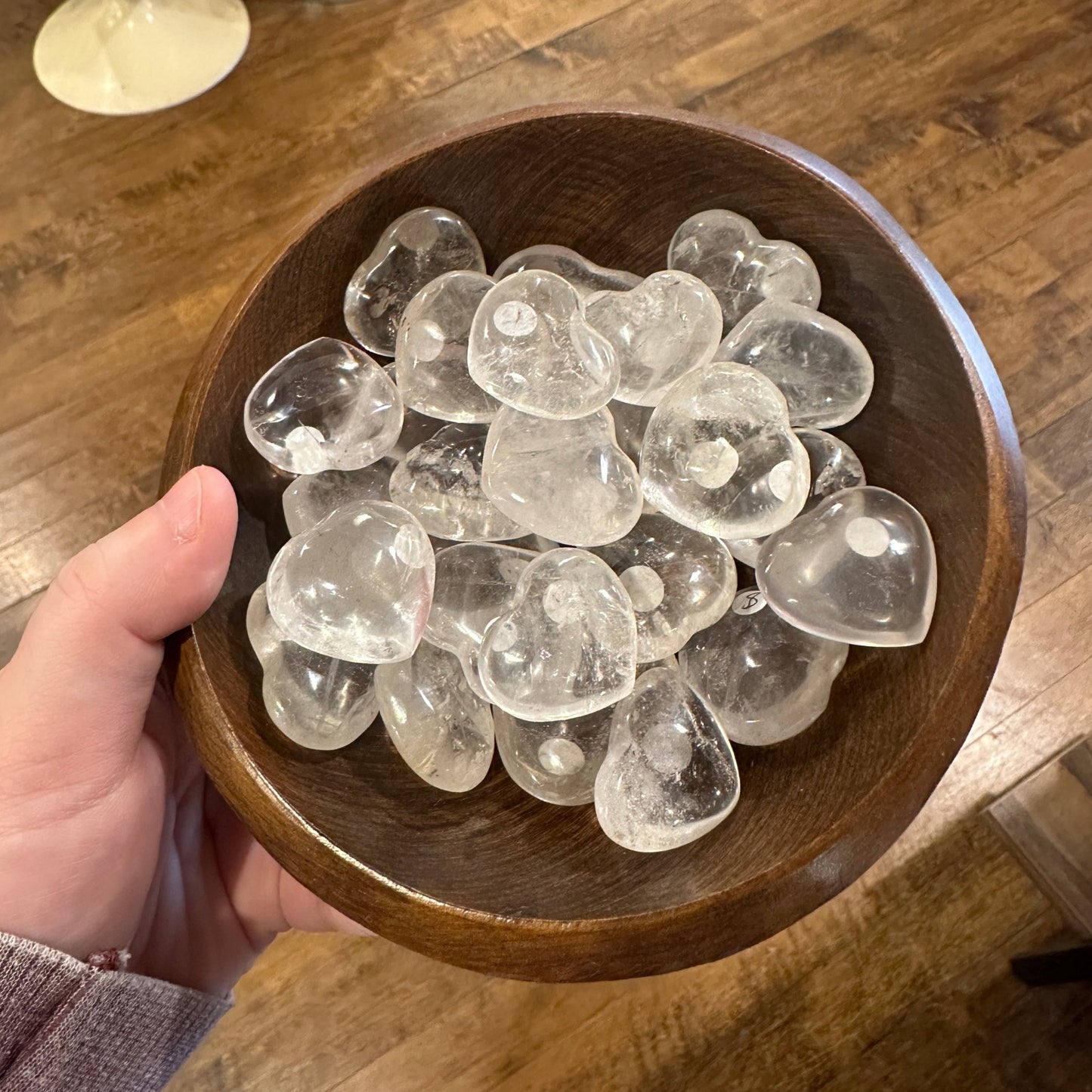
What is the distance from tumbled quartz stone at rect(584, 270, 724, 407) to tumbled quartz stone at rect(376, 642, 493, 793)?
0.15 metres

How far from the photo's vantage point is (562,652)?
0.36m

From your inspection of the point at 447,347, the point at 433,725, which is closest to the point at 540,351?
the point at 447,347

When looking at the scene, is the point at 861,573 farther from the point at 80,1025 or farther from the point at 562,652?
the point at 80,1025

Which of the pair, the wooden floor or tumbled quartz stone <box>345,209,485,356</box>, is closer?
tumbled quartz stone <box>345,209,485,356</box>

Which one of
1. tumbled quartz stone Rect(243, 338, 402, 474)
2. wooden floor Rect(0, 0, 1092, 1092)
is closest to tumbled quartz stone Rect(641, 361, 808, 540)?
tumbled quartz stone Rect(243, 338, 402, 474)

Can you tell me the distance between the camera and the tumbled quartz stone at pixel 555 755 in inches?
14.9

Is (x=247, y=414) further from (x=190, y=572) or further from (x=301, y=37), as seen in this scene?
(x=301, y=37)

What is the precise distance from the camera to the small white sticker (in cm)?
40

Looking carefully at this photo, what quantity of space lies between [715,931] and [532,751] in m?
0.09

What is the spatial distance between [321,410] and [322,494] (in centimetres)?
4

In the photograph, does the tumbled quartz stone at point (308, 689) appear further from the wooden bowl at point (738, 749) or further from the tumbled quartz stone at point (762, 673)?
the tumbled quartz stone at point (762, 673)

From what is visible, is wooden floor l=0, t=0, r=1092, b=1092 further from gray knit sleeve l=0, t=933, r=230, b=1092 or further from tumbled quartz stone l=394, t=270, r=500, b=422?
tumbled quartz stone l=394, t=270, r=500, b=422

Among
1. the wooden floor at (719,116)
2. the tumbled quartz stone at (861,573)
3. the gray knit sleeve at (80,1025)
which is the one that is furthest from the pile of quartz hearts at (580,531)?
the wooden floor at (719,116)

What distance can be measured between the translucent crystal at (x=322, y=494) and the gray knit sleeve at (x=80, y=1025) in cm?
19
